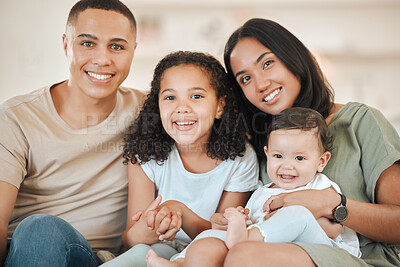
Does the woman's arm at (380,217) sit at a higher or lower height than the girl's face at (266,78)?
lower

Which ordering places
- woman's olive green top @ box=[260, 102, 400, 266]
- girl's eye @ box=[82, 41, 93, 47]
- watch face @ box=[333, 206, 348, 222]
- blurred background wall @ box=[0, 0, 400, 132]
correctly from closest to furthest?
watch face @ box=[333, 206, 348, 222] < woman's olive green top @ box=[260, 102, 400, 266] < girl's eye @ box=[82, 41, 93, 47] < blurred background wall @ box=[0, 0, 400, 132]

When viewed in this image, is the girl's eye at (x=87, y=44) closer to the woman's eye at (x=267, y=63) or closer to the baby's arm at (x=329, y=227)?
the woman's eye at (x=267, y=63)

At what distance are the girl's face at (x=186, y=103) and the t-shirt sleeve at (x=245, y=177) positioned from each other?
0.20 m

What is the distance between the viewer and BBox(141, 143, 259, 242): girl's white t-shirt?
1600 mm

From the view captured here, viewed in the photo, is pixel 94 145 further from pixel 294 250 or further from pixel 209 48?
pixel 209 48

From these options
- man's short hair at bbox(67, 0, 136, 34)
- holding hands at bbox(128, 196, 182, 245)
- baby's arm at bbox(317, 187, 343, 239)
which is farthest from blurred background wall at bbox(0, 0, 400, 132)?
baby's arm at bbox(317, 187, 343, 239)

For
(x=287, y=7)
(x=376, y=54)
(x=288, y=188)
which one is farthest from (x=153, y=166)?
(x=376, y=54)

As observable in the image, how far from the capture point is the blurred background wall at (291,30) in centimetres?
423

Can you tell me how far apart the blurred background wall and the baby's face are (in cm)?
300

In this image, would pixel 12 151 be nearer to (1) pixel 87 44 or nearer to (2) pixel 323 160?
(1) pixel 87 44

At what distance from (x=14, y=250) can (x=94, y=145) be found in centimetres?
54

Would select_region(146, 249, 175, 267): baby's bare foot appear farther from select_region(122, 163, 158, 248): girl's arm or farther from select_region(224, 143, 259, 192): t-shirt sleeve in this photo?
select_region(224, 143, 259, 192): t-shirt sleeve

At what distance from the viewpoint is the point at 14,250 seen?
1257 millimetres

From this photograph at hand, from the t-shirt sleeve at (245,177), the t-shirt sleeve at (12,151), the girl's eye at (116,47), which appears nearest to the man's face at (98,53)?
the girl's eye at (116,47)
